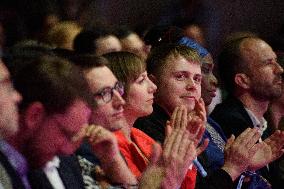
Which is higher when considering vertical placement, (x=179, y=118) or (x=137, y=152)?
(x=179, y=118)

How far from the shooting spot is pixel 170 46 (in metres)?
3.18

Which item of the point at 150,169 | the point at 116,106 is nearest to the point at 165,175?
the point at 150,169

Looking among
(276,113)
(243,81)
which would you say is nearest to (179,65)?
(243,81)

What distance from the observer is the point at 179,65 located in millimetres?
3086

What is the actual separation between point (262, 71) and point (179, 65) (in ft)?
3.04

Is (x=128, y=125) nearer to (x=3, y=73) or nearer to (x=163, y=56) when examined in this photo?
(x=163, y=56)

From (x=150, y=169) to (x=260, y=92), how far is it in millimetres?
1605

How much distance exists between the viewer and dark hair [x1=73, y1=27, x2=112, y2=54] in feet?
11.1

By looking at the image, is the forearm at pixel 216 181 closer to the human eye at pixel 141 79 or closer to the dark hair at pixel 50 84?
the human eye at pixel 141 79

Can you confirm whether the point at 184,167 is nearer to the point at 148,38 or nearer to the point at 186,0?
the point at 148,38

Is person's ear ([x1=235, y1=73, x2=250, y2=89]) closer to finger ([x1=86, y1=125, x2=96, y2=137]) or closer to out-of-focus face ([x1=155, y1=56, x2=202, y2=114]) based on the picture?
out-of-focus face ([x1=155, y1=56, x2=202, y2=114])

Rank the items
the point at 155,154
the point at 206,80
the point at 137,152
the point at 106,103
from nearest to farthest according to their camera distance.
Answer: the point at 155,154
the point at 106,103
the point at 137,152
the point at 206,80

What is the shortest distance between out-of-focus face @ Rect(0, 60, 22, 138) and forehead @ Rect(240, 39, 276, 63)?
6.93ft

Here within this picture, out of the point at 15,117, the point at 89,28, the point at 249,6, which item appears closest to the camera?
the point at 15,117
